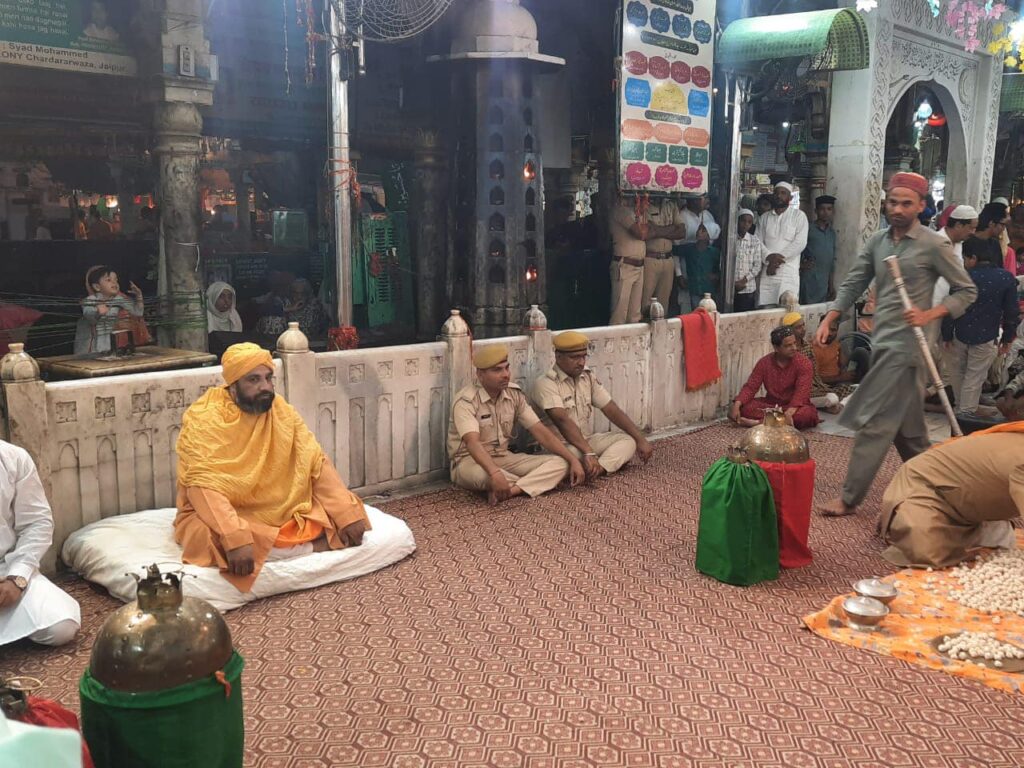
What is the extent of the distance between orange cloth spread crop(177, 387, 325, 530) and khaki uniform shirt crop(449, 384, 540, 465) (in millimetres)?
1343

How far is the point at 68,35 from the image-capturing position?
26.5ft

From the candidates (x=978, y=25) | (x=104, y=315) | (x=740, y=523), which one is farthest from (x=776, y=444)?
(x=978, y=25)

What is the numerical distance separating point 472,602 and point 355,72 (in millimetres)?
4192

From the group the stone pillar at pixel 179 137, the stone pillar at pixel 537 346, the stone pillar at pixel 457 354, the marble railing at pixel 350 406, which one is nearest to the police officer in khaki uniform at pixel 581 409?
the stone pillar at pixel 537 346

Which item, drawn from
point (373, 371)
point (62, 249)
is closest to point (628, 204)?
point (373, 371)

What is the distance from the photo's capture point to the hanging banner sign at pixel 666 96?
9438 mm

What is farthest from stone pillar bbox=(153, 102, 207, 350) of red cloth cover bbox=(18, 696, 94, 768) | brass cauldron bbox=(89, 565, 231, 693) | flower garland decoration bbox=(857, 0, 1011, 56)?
flower garland decoration bbox=(857, 0, 1011, 56)

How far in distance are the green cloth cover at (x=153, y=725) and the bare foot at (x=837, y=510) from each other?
4296mm

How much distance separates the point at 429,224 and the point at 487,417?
4.63 metres

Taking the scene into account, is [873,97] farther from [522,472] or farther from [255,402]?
[255,402]

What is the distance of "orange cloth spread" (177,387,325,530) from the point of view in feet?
14.7

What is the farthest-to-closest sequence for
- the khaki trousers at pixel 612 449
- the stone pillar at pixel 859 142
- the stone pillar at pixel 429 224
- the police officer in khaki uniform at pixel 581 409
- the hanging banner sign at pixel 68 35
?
the stone pillar at pixel 859 142, the stone pillar at pixel 429 224, the hanging banner sign at pixel 68 35, the khaki trousers at pixel 612 449, the police officer in khaki uniform at pixel 581 409

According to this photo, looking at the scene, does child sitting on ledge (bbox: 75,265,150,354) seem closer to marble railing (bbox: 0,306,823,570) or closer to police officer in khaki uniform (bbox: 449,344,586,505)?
marble railing (bbox: 0,306,823,570)

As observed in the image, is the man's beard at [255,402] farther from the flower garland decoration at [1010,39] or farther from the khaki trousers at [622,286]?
the flower garland decoration at [1010,39]
